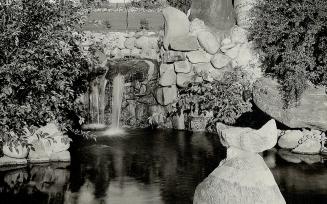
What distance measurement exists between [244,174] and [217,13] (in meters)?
12.2

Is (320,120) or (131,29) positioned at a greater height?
(131,29)

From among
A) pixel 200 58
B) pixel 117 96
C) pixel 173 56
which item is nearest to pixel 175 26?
pixel 173 56

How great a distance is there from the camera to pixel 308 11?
51.1 feet

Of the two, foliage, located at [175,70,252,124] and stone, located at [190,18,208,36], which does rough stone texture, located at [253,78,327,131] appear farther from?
stone, located at [190,18,208,36]

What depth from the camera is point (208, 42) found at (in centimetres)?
1916

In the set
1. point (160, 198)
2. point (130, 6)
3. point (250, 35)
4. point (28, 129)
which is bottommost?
point (160, 198)

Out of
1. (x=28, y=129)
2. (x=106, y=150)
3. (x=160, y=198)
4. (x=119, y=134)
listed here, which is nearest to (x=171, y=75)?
(x=119, y=134)

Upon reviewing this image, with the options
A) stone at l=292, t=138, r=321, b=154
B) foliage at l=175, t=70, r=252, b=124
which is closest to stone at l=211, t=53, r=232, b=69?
foliage at l=175, t=70, r=252, b=124

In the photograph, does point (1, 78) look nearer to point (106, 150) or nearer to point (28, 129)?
point (28, 129)

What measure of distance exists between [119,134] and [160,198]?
688cm

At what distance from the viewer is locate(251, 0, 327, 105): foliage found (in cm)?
1530

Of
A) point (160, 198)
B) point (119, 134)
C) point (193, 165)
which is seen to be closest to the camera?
point (160, 198)

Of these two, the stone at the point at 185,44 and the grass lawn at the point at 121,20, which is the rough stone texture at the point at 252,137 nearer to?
the stone at the point at 185,44

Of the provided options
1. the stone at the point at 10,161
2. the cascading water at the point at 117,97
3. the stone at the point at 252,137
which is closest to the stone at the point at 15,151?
the stone at the point at 10,161
